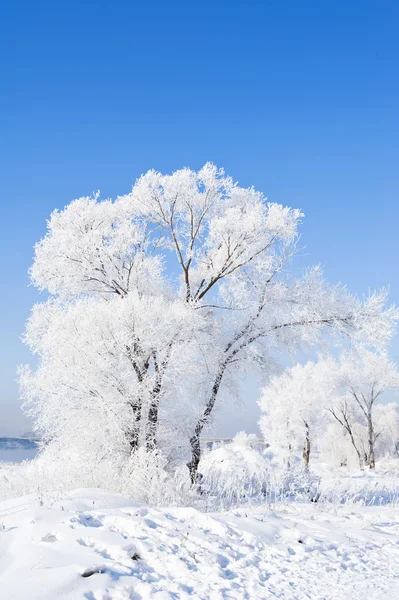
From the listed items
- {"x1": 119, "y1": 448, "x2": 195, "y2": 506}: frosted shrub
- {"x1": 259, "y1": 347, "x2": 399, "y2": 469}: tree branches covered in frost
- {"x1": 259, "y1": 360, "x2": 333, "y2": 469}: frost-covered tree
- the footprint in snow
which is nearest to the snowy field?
the footprint in snow

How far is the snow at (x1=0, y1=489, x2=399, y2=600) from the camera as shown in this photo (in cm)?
382

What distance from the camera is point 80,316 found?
12.7 metres

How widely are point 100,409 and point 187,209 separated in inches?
282

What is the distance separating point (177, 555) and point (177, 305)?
28.3 feet

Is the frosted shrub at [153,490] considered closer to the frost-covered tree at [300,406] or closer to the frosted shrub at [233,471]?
the frosted shrub at [233,471]

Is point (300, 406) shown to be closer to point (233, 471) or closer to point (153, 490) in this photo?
point (233, 471)

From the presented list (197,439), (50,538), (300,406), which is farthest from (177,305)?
(300,406)

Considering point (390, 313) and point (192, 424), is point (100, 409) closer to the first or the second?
point (192, 424)

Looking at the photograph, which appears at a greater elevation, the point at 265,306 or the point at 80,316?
the point at 265,306

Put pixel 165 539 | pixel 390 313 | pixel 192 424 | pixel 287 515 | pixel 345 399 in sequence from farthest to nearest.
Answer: pixel 345 399 → pixel 390 313 → pixel 192 424 → pixel 287 515 → pixel 165 539

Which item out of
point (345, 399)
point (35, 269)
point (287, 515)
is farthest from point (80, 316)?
point (345, 399)

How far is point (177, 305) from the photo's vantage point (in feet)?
42.3

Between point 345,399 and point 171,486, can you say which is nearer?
point 171,486

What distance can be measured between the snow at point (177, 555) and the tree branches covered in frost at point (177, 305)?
20.0ft
